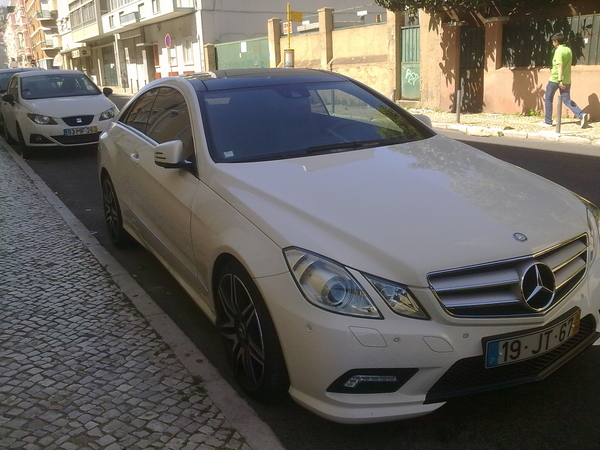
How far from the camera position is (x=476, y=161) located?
374 centimetres

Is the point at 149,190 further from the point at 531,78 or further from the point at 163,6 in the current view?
the point at 163,6

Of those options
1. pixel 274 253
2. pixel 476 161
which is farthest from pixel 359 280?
pixel 476 161

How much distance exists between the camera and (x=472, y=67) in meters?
17.3

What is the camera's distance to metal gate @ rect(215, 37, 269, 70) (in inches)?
1083

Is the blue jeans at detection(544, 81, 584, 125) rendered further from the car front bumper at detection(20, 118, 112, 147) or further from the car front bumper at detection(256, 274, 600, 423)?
the car front bumper at detection(256, 274, 600, 423)

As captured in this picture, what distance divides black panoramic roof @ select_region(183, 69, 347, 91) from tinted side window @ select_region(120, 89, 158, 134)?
531 millimetres

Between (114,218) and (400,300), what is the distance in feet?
12.5

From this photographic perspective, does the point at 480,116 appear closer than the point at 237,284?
No

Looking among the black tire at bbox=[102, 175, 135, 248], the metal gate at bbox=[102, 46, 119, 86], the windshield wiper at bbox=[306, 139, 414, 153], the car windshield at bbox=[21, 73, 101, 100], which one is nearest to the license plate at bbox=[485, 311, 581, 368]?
the windshield wiper at bbox=[306, 139, 414, 153]

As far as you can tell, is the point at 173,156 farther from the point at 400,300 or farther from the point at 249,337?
the point at 400,300

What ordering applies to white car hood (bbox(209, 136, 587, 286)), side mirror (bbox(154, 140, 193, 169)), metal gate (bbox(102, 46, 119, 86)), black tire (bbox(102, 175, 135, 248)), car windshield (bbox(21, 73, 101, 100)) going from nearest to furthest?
white car hood (bbox(209, 136, 587, 286)) → side mirror (bbox(154, 140, 193, 169)) → black tire (bbox(102, 175, 135, 248)) → car windshield (bbox(21, 73, 101, 100)) → metal gate (bbox(102, 46, 119, 86))

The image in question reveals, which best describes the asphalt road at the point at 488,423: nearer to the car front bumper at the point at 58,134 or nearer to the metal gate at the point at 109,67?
the car front bumper at the point at 58,134

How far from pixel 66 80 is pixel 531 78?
1081 cm

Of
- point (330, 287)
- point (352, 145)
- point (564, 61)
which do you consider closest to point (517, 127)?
point (564, 61)
